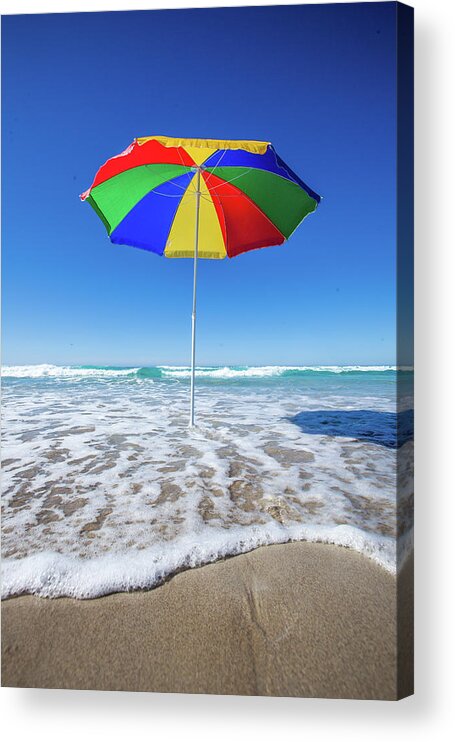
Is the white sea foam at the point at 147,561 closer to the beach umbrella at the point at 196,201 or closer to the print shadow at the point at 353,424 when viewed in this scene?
the print shadow at the point at 353,424

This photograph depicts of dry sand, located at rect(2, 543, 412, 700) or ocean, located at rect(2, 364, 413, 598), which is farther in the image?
ocean, located at rect(2, 364, 413, 598)

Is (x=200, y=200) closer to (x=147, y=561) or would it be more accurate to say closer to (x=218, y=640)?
(x=147, y=561)

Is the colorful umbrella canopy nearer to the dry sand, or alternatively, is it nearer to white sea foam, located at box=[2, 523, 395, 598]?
white sea foam, located at box=[2, 523, 395, 598]

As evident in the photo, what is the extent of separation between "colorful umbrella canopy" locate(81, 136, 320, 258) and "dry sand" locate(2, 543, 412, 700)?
188 cm

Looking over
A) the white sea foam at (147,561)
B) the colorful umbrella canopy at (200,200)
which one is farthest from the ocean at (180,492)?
the colorful umbrella canopy at (200,200)

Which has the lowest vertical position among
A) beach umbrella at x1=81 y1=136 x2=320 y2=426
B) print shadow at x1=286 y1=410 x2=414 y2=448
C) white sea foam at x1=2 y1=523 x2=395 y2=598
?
white sea foam at x1=2 y1=523 x2=395 y2=598

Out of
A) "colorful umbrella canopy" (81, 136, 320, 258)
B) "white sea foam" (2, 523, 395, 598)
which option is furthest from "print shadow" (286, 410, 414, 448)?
"colorful umbrella canopy" (81, 136, 320, 258)

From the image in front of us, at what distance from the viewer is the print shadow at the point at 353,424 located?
259 centimetres

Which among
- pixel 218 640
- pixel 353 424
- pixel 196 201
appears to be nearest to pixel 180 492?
pixel 218 640

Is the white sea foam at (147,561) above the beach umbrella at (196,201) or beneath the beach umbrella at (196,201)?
beneath

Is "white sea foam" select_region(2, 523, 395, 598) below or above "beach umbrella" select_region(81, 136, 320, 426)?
below

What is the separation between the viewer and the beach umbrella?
2.13m

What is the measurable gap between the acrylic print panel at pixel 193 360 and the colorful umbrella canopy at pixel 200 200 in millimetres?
23

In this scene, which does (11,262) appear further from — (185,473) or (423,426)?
(423,426)
